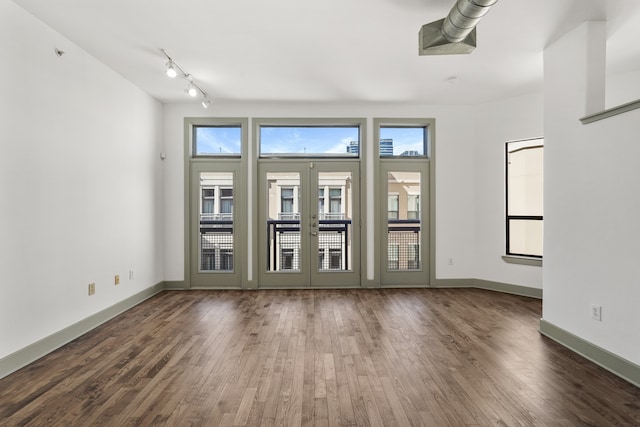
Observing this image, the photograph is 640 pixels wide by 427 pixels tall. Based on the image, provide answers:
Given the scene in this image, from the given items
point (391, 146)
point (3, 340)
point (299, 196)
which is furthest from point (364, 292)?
point (3, 340)

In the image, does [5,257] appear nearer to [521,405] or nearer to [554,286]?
[521,405]

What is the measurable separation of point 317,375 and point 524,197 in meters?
4.22

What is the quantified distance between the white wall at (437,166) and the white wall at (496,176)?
13cm

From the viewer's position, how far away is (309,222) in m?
5.59

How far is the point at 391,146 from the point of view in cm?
576

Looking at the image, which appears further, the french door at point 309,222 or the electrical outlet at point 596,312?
the french door at point 309,222

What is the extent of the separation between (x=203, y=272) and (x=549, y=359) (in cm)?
463

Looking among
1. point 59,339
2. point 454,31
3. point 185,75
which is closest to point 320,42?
point 454,31

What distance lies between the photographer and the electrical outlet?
286cm

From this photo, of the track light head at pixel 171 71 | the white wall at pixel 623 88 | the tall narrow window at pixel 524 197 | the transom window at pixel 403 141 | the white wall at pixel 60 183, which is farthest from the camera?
the transom window at pixel 403 141

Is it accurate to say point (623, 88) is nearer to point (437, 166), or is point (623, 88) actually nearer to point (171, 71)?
point (437, 166)

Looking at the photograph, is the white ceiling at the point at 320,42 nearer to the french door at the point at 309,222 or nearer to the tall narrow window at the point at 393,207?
the french door at the point at 309,222

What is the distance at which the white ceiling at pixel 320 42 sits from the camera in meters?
2.88

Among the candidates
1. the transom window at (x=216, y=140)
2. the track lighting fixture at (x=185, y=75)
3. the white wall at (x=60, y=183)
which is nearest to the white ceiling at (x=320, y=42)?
the track lighting fixture at (x=185, y=75)
